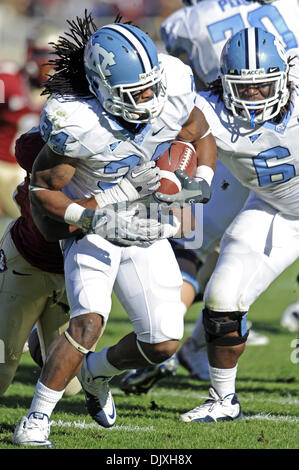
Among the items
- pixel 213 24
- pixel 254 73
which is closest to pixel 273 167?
pixel 254 73

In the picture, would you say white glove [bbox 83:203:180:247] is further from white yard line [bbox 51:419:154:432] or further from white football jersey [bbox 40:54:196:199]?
white yard line [bbox 51:419:154:432]

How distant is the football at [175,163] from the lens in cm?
368

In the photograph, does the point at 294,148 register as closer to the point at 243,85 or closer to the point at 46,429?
the point at 243,85

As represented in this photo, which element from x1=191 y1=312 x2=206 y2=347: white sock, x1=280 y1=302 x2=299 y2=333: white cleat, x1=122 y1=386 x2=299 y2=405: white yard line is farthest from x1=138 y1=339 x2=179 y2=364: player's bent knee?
x1=280 y1=302 x2=299 y2=333: white cleat

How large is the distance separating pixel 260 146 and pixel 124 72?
2.84 feet

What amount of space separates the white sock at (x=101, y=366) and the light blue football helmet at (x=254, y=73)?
3.95 feet

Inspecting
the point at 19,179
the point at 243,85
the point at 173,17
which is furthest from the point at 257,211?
the point at 19,179

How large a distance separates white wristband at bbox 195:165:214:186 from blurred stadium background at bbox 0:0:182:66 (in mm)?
12937

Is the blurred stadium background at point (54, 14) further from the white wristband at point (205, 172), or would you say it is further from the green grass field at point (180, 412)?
the white wristband at point (205, 172)

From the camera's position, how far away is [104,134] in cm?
350

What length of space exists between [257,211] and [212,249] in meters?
1.01

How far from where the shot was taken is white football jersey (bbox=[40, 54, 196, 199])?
345 cm

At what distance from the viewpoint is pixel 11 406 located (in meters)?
4.44
